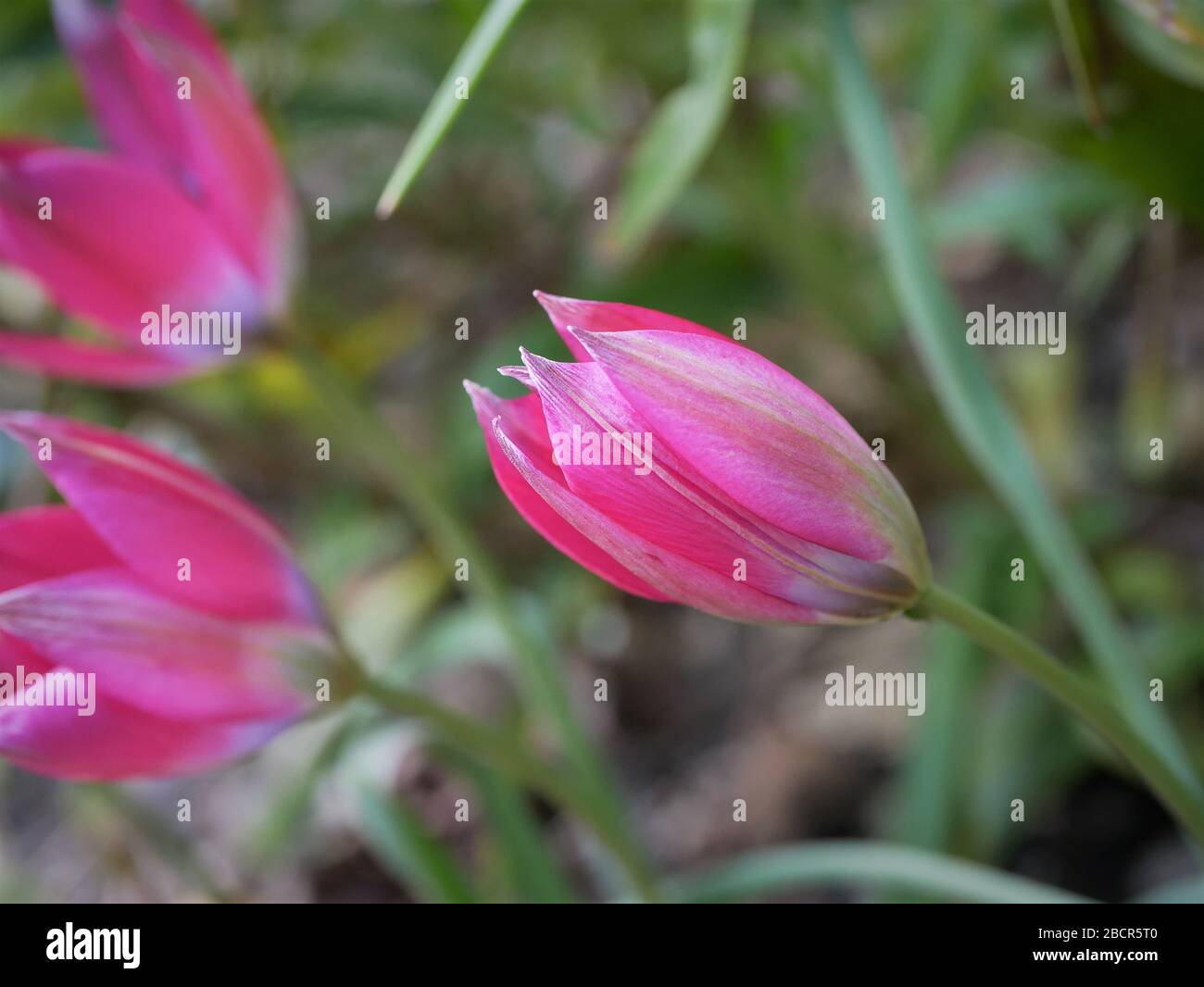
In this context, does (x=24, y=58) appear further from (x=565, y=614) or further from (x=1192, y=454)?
→ (x=1192, y=454)

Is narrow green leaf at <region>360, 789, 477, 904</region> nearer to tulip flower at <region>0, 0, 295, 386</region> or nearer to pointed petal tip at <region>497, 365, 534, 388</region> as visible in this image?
tulip flower at <region>0, 0, 295, 386</region>

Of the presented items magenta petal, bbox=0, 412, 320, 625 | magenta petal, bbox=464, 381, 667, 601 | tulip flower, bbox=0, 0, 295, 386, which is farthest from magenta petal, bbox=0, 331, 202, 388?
magenta petal, bbox=464, 381, 667, 601

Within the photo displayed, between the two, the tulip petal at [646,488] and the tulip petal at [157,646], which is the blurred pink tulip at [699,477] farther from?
the tulip petal at [157,646]

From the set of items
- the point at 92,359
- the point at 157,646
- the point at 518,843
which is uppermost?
the point at 92,359

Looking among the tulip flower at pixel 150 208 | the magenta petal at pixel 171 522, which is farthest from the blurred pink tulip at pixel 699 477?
the tulip flower at pixel 150 208

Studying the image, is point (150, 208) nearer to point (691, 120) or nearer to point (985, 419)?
point (691, 120)

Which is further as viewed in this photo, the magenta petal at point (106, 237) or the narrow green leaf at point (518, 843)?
the narrow green leaf at point (518, 843)

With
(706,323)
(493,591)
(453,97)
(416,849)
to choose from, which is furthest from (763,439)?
(706,323)
